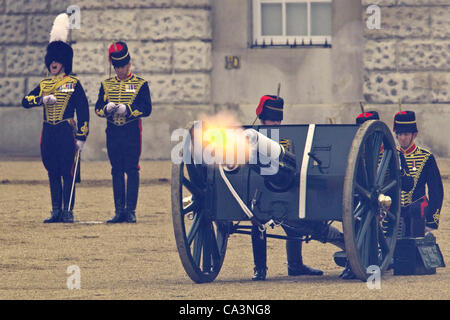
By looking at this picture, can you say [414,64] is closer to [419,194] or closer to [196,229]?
[419,194]

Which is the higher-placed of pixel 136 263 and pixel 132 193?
pixel 132 193

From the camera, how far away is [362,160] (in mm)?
8477

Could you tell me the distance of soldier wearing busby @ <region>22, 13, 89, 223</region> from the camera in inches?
487

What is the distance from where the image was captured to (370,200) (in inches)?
339

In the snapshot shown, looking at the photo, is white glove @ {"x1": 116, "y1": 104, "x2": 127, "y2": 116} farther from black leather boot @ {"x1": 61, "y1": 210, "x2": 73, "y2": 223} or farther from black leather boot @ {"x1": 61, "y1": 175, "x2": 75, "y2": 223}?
black leather boot @ {"x1": 61, "y1": 210, "x2": 73, "y2": 223}

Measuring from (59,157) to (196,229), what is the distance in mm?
3989

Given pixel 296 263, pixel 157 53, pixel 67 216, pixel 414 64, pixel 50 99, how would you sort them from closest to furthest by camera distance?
pixel 296 263, pixel 50 99, pixel 67 216, pixel 414 64, pixel 157 53

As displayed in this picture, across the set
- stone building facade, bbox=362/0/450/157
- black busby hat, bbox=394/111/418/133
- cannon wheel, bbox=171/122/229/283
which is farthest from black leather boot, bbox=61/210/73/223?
stone building facade, bbox=362/0/450/157

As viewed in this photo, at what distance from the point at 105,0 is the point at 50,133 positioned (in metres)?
5.53

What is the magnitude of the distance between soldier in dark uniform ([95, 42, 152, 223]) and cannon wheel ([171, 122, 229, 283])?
3.34 meters

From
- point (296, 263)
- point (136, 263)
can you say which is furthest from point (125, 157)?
point (296, 263)

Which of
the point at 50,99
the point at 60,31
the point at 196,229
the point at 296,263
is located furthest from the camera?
the point at 60,31

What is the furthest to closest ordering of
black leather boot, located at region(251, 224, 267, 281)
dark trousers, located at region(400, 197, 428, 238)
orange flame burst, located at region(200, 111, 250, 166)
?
dark trousers, located at region(400, 197, 428, 238)
black leather boot, located at region(251, 224, 267, 281)
orange flame burst, located at region(200, 111, 250, 166)

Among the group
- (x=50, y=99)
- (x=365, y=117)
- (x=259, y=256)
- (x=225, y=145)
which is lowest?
(x=259, y=256)
